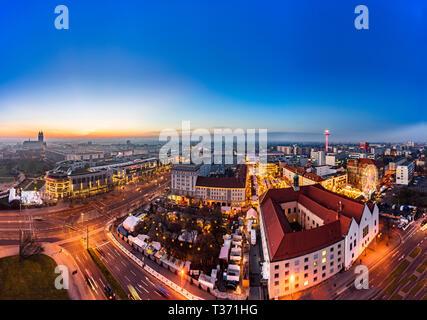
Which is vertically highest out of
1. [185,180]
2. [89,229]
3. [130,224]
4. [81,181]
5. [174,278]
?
[185,180]

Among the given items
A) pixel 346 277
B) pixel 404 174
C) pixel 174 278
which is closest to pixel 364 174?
pixel 404 174

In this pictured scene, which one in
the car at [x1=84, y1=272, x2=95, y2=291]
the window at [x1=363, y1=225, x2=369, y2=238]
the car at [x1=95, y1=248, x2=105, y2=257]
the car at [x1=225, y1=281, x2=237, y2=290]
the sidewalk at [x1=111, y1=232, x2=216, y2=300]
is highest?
the window at [x1=363, y1=225, x2=369, y2=238]

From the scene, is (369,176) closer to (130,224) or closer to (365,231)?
(365,231)

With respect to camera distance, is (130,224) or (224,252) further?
(130,224)

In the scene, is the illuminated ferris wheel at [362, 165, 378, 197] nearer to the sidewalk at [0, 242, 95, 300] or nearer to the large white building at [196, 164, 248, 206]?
the large white building at [196, 164, 248, 206]

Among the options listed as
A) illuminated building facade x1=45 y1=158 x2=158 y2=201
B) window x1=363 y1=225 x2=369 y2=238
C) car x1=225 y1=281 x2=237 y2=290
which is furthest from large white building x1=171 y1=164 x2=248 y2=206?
illuminated building facade x1=45 y1=158 x2=158 y2=201

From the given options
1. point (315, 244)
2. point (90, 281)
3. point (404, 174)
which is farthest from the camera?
point (404, 174)

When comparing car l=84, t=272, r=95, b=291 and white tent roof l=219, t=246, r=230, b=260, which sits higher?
white tent roof l=219, t=246, r=230, b=260

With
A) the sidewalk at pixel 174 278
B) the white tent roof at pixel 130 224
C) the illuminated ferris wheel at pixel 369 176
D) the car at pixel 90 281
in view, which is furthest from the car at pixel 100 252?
the illuminated ferris wheel at pixel 369 176

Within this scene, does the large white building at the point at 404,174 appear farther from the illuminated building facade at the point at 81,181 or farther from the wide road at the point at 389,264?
the illuminated building facade at the point at 81,181
